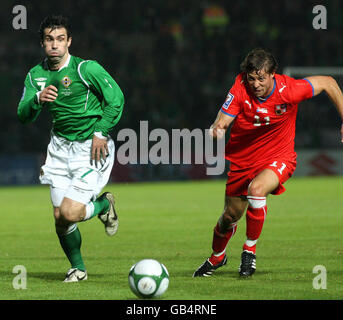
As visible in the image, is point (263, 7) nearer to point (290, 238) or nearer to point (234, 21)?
point (234, 21)

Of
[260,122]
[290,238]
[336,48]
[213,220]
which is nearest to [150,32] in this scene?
[336,48]

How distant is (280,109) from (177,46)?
2121 cm

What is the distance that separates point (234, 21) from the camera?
29031 millimetres

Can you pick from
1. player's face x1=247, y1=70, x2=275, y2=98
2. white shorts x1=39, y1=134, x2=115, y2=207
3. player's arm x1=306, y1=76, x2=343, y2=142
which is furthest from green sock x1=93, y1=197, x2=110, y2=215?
player's arm x1=306, y1=76, x2=343, y2=142

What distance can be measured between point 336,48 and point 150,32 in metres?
6.74

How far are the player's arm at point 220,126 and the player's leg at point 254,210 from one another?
608 millimetres

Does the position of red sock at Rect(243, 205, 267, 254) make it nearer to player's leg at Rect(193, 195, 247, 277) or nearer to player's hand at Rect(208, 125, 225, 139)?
player's leg at Rect(193, 195, 247, 277)

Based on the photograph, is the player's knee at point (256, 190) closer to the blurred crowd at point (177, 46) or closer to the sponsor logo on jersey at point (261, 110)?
the sponsor logo on jersey at point (261, 110)

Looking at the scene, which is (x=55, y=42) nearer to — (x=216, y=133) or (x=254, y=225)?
(x=216, y=133)

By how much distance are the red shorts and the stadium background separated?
16.1 metres

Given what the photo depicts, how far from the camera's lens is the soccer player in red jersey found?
7.07 m

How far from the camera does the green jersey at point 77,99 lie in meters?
6.91

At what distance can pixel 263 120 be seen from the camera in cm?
737

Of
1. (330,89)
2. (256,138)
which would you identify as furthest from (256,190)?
(330,89)
